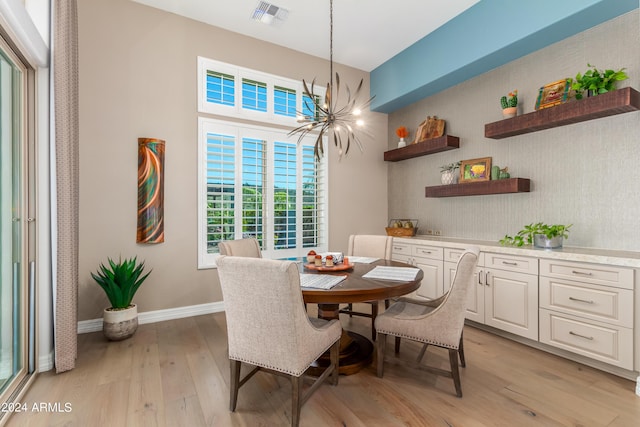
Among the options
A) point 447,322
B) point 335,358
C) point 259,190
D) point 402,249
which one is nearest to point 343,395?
point 335,358

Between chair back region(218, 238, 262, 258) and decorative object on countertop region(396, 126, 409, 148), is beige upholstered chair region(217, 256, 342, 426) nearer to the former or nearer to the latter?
chair back region(218, 238, 262, 258)

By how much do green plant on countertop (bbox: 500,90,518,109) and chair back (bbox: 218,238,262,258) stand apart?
2.97 m

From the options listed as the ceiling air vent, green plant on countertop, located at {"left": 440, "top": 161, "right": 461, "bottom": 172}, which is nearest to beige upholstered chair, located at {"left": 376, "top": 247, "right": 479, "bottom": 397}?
green plant on countertop, located at {"left": 440, "top": 161, "right": 461, "bottom": 172}

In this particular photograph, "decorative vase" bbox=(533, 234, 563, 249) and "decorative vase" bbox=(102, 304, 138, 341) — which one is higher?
"decorative vase" bbox=(533, 234, 563, 249)

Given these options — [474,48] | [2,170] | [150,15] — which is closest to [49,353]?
→ [2,170]

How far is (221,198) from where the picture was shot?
3.68 m

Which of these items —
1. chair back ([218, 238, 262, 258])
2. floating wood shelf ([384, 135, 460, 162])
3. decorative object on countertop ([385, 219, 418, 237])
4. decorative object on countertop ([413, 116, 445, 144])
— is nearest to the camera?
chair back ([218, 238, 262, 258])

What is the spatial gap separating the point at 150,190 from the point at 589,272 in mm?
3980

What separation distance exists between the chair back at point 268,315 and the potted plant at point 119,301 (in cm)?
163

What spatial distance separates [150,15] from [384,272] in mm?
3595

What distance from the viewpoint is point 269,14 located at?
341cm

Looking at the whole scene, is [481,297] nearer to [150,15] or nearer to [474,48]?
[474,48]

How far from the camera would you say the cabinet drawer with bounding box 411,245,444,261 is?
3543 millimetres

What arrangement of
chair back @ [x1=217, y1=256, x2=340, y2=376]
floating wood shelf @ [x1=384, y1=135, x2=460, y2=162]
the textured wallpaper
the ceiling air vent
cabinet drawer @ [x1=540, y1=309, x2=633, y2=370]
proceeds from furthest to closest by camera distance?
floating wood shelf @ [x1=384, y1=135, x2=460, y2=162], the ceiling air vent, the textured wallpaper, cabinet drawer @ [x1=540, y1=309, x2=633, y2=370], chair back @ [x1=217, y1=256, x2=340, y2=376]
